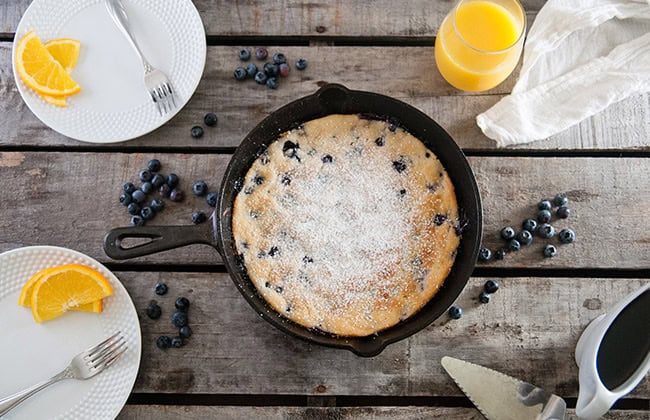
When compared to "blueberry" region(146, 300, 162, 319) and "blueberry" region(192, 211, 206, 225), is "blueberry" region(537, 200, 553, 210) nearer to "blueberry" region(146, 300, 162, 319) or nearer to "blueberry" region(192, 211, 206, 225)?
"blueberry" region(192, 211, 206, 225)

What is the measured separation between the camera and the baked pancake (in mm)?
1714

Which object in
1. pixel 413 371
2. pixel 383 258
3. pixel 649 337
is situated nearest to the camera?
pixel 649 337

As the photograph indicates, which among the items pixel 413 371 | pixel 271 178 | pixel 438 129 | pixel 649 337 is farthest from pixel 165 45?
pixel 649 337

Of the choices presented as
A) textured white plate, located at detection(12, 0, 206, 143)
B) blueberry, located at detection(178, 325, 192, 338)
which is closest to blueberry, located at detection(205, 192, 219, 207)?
textured white plate, located at detection(12, 0, 206, 143)

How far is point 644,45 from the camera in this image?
6.36ft

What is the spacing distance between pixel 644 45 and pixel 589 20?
0.18 m

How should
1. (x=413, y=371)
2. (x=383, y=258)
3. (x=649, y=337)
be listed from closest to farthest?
(x=649, y=337), (x=383, y=258), (x=413, y=371)

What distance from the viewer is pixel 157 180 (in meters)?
1.92

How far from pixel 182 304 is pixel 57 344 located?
0.35 m

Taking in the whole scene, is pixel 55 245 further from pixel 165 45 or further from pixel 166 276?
pixel 165 45

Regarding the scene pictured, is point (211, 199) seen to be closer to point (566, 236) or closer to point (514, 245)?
point (514, 245)

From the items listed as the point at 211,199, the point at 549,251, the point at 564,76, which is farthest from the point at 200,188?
the point at 564,76

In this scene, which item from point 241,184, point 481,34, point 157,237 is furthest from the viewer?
point 481,34

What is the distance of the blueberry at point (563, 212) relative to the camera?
1894 millimetres
